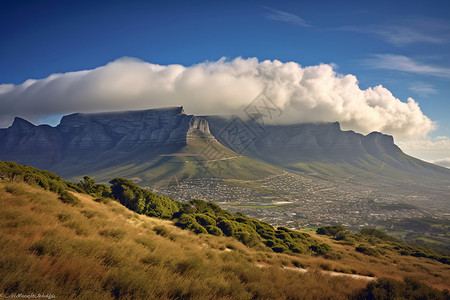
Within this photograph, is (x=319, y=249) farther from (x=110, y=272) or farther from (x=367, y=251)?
(x=110, y=272)

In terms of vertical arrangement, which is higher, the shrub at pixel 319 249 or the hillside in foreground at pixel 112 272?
the hillside in foreground at pixel 112 272

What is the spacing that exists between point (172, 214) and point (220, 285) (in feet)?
82.3

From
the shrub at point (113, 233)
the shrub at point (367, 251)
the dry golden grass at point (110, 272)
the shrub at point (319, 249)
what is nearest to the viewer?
the dry golden grass at point (110, 272)

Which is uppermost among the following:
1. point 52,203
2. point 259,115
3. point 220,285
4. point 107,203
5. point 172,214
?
point 259,115

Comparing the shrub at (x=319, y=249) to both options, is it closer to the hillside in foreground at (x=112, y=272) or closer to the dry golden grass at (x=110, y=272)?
the hillside in foreground at (x=112, y=272)

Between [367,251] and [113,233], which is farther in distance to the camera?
[367,251]

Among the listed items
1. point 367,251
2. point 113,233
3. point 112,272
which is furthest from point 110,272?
point 367,251

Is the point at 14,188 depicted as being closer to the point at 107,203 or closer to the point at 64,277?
the point at 107,203

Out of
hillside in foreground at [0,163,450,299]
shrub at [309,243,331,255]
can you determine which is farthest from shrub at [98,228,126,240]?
shrub at [309,243,331,255]

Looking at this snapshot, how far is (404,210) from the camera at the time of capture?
133 m

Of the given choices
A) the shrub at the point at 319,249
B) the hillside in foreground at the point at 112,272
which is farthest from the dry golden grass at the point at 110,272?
the shrub at the point at 319,249

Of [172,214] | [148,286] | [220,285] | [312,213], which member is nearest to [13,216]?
[148,286]

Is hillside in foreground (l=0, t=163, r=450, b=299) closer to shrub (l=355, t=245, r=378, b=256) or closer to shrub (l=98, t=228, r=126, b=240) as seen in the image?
shrub (l=98, t=228, r=126, b=240)

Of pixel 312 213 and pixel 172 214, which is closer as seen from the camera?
pixel 172 214
